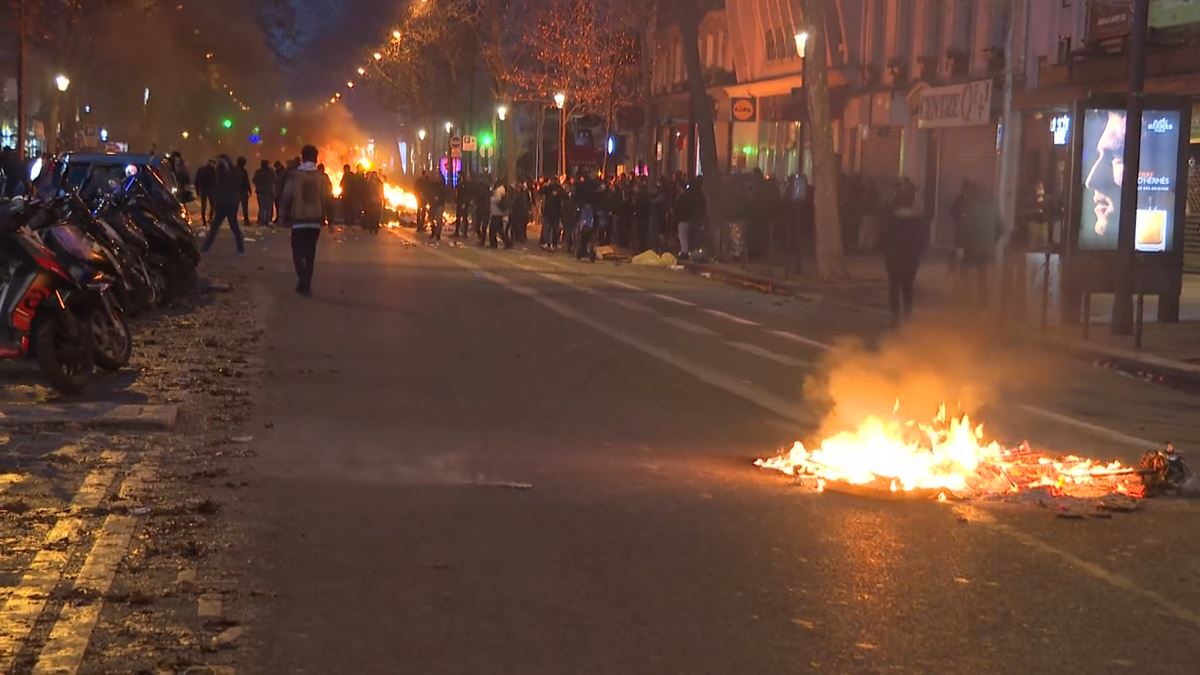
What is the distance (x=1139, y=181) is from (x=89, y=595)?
52.8 feet

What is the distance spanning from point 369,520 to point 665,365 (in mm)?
6772

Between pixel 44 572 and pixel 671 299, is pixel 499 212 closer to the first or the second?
pixel 671 299

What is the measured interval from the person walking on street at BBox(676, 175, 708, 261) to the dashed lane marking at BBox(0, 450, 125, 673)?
80.6 ft

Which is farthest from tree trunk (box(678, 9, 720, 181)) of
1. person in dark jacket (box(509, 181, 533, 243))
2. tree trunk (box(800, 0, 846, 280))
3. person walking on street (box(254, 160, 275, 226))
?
person walking on street (box(254, 160, 275, 226))

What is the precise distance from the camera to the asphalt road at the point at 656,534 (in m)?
5.79

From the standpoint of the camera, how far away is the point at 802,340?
681 inches

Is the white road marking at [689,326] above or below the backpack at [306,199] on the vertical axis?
below

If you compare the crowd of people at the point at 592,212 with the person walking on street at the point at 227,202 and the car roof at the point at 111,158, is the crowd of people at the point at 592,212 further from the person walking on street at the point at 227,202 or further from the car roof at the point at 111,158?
the car roof at the point at 111,158

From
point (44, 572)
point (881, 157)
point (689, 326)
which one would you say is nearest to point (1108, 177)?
point (689, 326)

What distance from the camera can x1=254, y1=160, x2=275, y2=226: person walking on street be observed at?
133 ft

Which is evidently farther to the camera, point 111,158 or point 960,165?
point 960,165

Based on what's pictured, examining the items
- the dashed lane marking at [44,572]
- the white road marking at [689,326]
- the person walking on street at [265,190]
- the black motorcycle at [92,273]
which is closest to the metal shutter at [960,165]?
the white road marking at [689,326]

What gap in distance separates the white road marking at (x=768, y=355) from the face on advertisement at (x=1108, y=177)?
223 inches

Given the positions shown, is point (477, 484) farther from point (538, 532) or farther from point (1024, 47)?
point (1024, 47)
